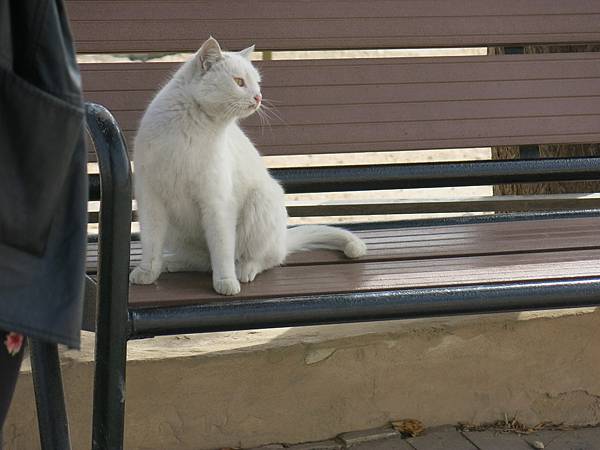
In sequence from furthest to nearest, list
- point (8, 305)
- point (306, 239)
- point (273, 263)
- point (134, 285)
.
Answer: point (306, 239), point (273, 263), point (134, 285), point (8, 305)

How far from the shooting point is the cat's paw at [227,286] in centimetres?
206

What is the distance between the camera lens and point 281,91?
2791 mm

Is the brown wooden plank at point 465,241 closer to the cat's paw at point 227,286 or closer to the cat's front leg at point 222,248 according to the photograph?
the cat's front leg at point 222,248

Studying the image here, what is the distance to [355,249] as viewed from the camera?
2346mm

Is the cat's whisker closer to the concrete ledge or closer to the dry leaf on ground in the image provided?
Result: the concrete ledge

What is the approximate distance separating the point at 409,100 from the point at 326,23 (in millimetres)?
297

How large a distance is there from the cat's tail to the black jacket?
115 cm

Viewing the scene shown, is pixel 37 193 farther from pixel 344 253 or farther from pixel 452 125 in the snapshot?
pixel 452 125

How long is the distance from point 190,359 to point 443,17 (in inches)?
44.9

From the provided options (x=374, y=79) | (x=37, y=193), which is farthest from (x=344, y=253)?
(x=37, y=193)

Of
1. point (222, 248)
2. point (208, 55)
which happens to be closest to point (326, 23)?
point (208, 55)

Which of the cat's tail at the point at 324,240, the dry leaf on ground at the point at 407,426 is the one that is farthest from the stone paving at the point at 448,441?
the cat's tail at the point at 324,240

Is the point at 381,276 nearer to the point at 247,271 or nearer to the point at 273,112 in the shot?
the point at 247,271

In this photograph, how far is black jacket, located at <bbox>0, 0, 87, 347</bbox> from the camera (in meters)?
1.21
